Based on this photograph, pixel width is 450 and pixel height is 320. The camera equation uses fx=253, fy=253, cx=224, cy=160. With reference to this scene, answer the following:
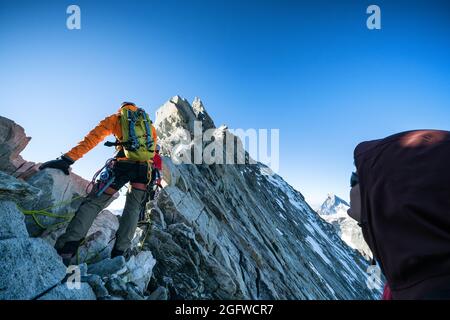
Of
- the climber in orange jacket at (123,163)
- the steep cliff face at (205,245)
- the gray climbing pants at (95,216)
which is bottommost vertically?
the steep cliff face at (205,245)

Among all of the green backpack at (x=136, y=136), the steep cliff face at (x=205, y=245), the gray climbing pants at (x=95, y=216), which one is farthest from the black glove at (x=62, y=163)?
the steep cliff face at (x=205, y=245)

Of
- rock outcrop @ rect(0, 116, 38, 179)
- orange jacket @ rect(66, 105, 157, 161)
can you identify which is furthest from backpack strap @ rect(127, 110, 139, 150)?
rock outcrop @ rect(0, 116, 38, 179)

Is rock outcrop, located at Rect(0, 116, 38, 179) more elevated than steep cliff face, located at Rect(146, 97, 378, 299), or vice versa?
rock outcrop, located at Rect(0, 116, 38, 179)

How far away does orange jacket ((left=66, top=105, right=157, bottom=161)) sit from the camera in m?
6.41

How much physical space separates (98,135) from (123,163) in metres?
0.98

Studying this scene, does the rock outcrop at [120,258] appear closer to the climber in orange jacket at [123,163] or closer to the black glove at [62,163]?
the black glove at [62,163]

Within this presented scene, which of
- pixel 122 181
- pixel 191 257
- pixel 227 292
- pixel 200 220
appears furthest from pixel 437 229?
pixel 200 220

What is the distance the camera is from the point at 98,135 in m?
6.55

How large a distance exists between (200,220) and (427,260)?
12.0 metres

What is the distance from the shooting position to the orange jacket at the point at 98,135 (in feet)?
21.0

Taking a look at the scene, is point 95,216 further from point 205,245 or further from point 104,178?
point 205,245

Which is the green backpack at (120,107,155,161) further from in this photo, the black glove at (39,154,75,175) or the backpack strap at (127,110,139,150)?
the black glove at (39,154,75,175)

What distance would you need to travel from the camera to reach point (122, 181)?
6512 millimetres

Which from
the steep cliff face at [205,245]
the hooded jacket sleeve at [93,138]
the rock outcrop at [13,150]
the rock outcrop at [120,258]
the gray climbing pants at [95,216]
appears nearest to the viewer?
the rock outcrop at [120,258]
